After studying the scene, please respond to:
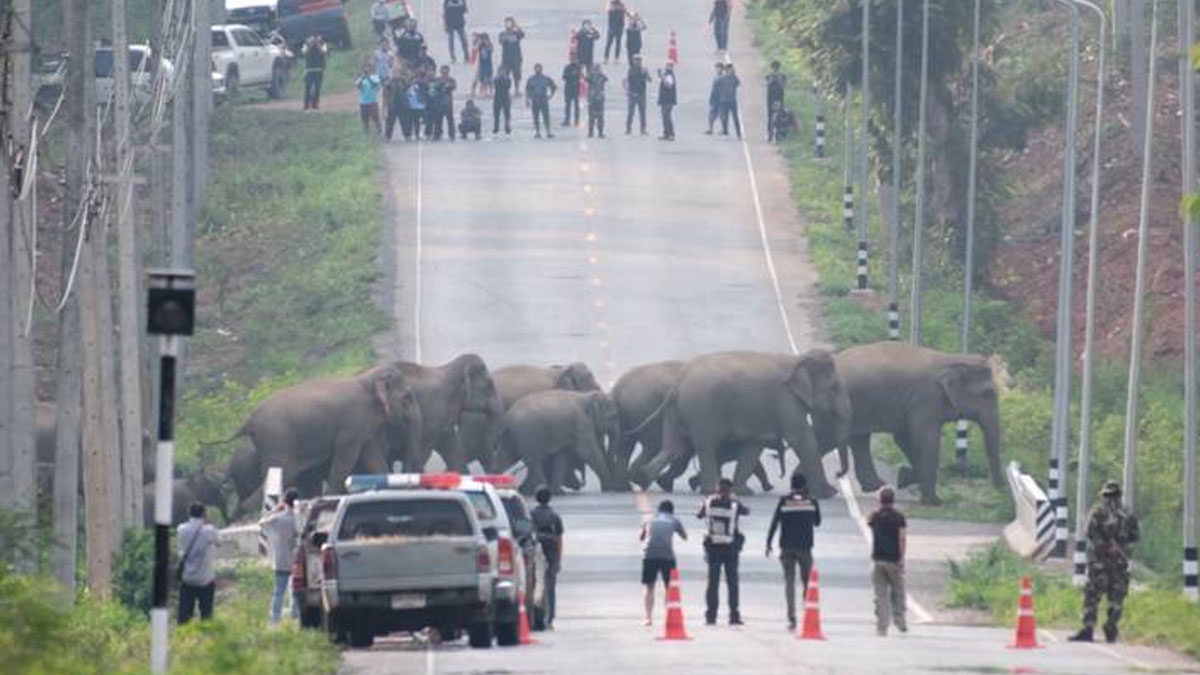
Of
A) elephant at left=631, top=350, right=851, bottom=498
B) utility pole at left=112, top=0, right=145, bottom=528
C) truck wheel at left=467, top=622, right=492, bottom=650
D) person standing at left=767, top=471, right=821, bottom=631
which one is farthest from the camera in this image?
elephant at left=631, top=350, right=851, bottom=498

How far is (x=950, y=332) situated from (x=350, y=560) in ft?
118

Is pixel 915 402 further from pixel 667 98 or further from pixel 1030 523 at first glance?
pixel 667 98

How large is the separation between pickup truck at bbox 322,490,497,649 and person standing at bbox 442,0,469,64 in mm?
59680

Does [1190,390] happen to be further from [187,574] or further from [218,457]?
[218,457]

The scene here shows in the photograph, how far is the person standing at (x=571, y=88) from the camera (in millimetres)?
86688

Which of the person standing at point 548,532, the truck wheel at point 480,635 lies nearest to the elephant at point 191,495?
the person standing at point 548,532

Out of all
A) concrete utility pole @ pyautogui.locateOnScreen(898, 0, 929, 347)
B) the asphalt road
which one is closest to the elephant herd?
the asphalt road

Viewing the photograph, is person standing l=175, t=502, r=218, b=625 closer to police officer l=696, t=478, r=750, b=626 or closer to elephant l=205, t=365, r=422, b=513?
police officer l=696, t=478, r=750, b=626

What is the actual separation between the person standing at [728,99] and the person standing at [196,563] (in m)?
48.6

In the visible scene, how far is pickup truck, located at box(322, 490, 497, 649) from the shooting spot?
33656 millimetres

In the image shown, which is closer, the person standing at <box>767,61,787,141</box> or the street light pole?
the street light pole

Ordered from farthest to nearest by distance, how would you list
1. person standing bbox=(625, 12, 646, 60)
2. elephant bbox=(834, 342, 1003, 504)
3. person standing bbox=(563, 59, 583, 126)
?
1. person standing bbox=(625, 12, 646, 60)
2. person standing bbox=(563, 59, 583, 126)
3. elephant bbox=(834, 342, 1003, 504)

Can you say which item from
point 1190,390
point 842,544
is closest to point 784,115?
point 842,544

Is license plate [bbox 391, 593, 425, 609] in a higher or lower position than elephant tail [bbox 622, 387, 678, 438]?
higher
